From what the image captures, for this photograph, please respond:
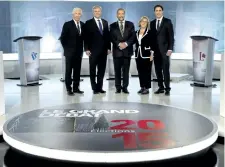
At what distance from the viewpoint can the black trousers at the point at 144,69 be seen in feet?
19.6

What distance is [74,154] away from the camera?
310 centimetres

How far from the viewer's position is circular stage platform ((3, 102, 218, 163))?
123 inches

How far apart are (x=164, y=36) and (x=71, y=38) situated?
4.76ft

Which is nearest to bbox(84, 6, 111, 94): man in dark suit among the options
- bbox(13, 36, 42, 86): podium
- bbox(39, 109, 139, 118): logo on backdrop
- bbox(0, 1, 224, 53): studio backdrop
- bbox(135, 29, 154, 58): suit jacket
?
bbox(135, 29, 154, 58): suit jacket

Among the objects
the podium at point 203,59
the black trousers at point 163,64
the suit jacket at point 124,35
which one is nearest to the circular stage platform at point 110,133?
the black trousers at point 163,64

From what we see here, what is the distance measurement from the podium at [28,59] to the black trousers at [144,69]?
2.32 metres

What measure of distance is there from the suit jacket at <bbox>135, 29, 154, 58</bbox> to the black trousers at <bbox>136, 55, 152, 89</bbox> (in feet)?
0.28

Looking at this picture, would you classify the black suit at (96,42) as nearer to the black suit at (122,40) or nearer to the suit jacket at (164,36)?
the black suit at (122,40)

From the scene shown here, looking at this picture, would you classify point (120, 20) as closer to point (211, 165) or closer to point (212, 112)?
point (212, 112)

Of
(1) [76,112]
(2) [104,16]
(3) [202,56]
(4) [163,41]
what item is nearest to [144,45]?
(4) [163,41]

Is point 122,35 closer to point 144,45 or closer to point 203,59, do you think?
point 144,45

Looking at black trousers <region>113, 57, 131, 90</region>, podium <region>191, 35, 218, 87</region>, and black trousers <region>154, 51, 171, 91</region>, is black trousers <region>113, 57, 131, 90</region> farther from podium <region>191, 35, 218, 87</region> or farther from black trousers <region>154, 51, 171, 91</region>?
podium <region>191, 35, 218, 87</region>

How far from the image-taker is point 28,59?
724 cm

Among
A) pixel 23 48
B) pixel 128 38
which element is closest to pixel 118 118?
pixel 128 38
